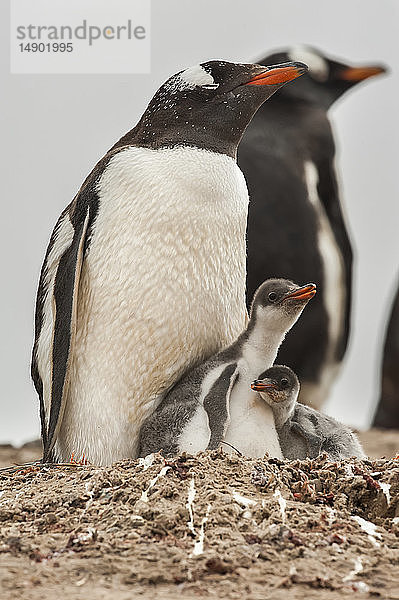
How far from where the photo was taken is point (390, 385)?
4414 millimetres

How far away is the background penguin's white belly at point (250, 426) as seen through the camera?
5.17 feet

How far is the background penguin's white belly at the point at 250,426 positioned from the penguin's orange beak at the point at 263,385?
0.19ft

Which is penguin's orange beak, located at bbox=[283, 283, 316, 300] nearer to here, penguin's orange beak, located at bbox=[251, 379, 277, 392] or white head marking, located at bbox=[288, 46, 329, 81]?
penguin's orange beak, located at bbox=[251, 379, 277, 392]

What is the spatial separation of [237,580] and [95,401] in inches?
28.2

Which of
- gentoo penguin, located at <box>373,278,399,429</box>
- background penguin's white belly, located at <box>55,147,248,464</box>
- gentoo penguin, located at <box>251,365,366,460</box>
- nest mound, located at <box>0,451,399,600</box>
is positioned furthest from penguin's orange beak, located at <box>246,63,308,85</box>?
gentoo penguin, located at <box>373,278,399,429</box>

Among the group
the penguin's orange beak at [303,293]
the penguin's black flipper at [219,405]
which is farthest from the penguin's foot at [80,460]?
the penguin's orange beak at [303,293]

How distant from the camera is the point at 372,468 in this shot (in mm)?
1426

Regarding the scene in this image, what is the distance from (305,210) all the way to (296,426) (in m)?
1.70

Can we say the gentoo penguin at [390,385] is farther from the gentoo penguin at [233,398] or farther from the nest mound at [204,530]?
the nest mound at [204,530]

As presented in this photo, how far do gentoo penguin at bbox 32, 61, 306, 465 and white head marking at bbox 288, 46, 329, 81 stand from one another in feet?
5.70

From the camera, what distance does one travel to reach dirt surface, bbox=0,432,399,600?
1.01 m

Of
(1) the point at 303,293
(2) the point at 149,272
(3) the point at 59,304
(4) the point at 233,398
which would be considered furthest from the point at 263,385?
(3) the point at 59,304

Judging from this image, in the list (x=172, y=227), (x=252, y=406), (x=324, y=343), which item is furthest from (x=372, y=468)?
(x=324, y=343)

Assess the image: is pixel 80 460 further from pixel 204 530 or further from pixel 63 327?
pixel 204 530
